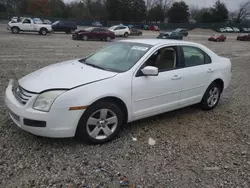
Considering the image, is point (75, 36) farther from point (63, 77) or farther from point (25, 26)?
point (63, 77)

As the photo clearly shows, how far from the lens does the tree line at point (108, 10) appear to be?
62188mm

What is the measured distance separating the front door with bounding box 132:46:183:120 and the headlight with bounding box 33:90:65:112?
118 cm

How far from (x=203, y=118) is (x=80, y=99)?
2766mm

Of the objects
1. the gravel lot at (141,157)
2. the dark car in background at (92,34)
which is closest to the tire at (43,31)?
the dark car in background at (92,34)

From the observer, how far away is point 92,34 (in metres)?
24.5

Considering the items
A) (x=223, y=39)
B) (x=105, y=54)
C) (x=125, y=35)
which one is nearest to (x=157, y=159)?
(x=105, y=54)

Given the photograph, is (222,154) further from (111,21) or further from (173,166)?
(111,21)

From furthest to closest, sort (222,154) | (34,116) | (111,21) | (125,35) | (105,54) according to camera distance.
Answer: (111,21) → (125,35) → (105,54) → (222,154) → (34,116)

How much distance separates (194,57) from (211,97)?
1.04 meters

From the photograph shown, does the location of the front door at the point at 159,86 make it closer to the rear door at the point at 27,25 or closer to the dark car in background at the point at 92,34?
the dark car in background at the point at 92,34

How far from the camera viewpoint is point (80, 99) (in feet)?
10.5

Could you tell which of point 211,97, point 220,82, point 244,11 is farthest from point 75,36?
point 244,11

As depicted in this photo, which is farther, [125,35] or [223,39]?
[223,39]

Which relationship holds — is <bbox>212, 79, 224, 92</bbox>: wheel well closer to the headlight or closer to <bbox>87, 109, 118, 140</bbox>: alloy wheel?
<bbox>87, 109, 118, 140</bbox>: alloy wheel
